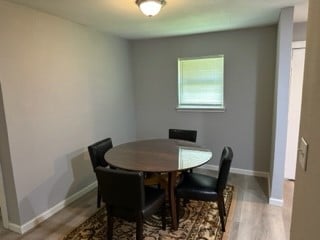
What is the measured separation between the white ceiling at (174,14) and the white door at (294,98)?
44 centimetres

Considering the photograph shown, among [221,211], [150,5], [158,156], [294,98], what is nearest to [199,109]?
[294,98]

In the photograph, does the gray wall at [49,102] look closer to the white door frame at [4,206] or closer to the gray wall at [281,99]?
the white door frame at [4,206]

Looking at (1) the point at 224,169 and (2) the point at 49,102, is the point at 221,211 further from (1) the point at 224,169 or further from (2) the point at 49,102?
(2) the point at 49,102

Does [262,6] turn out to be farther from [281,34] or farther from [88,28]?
[88,28]

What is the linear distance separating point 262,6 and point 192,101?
1929 millimetres

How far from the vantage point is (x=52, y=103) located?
283 centimetres

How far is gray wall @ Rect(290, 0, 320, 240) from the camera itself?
0.89 metres

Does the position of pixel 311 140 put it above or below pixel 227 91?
below

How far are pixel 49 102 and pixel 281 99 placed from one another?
8.69 feet

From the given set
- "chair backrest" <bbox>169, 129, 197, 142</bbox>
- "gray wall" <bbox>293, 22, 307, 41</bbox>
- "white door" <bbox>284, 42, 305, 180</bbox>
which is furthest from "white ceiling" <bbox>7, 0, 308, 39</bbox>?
"chair backrest" <bbox>169, 129, 197, 142</bbox>

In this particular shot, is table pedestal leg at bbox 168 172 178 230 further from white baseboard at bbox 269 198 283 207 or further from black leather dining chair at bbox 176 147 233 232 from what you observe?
white baseboard at bbox 269 198 283 207

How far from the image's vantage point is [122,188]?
1.97m

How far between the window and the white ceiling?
1.76ft

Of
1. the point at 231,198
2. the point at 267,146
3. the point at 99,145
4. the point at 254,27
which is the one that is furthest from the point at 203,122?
the point at 99,145
